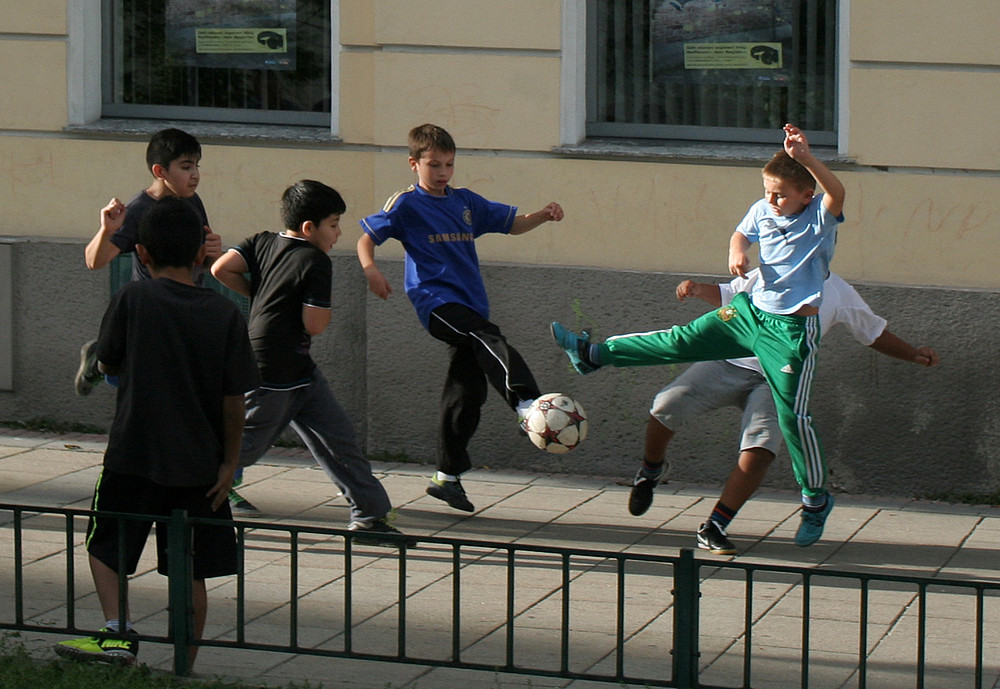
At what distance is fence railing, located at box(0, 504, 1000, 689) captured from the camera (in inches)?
170

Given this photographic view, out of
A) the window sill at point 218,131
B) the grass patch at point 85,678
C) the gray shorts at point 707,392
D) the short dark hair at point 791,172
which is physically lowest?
the grass patch at point 85,678

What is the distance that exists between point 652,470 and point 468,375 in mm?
912

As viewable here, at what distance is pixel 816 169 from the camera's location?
18.7 ft

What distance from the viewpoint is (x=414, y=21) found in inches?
307

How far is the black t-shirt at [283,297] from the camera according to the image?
19.3 ft

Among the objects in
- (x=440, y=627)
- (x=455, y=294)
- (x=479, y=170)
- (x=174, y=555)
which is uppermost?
(x=479, y=170)

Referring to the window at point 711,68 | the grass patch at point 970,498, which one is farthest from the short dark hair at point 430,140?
the grass patch at point 970,498

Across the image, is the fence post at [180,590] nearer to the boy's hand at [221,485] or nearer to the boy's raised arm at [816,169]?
the boy's hand at [221,485]

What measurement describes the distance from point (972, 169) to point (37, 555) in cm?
449

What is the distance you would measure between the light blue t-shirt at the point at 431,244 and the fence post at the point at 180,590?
7.77ft

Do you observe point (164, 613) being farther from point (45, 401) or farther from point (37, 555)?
point (45, 401)

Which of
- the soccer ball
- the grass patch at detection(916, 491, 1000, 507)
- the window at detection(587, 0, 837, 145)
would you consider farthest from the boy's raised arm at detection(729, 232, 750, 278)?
the grass patch at detection(916, 491, 1000, 507)

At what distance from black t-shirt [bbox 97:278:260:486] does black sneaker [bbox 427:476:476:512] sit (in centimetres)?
230

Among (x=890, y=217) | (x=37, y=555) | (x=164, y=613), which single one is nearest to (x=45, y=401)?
(x=37, y=555)
